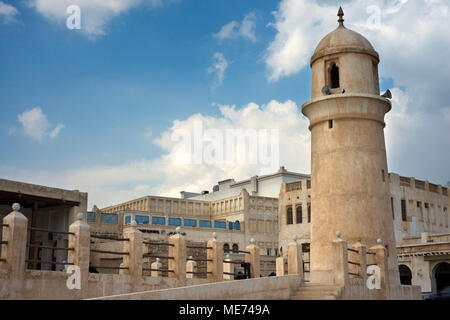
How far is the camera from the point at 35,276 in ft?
45.8

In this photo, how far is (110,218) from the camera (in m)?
49.3

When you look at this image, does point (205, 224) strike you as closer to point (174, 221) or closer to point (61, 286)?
point (174, 221)

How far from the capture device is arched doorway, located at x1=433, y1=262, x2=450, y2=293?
127ft

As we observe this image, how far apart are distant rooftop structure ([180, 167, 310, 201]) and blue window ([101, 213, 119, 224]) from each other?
862 inches

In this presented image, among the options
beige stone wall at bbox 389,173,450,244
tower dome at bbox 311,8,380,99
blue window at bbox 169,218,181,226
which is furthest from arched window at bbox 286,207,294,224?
tower dome at bbox 311,8,380,99

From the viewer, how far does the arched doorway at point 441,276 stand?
3878cm

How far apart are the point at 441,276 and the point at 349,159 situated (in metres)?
21.9

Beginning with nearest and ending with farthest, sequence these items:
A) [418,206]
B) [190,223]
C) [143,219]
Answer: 1. [418,206]
2. [143,219]
3. [190,223]

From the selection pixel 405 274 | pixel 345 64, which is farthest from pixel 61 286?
pixel 405 274

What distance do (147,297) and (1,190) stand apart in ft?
43.9

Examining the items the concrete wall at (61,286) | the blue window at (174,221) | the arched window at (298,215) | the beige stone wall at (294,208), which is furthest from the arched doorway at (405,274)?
the concrete wall at (61,286)

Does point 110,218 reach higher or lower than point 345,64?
lower
